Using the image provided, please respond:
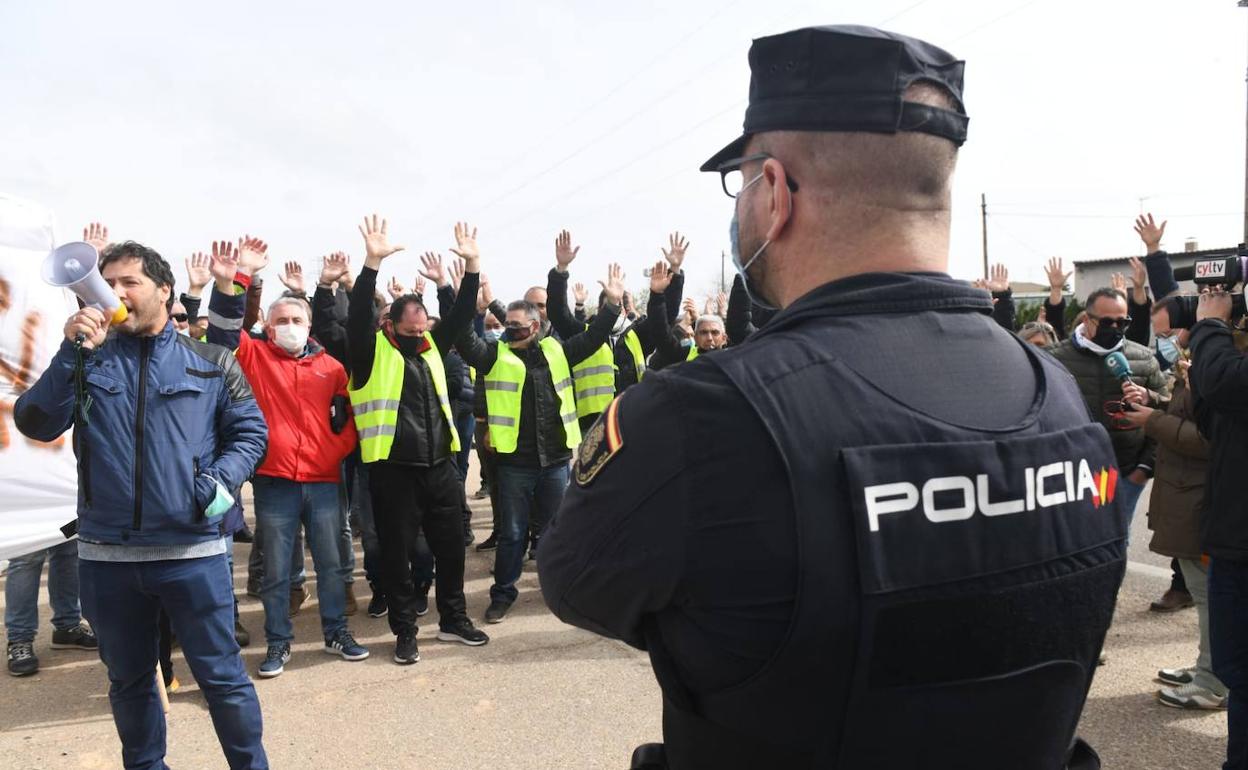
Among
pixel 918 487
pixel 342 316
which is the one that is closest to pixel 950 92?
pixel 918 487

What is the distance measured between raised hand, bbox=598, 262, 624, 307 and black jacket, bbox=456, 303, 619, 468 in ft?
2.74

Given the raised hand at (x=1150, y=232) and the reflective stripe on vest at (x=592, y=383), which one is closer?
the raised hand at (x=1150, y=232)

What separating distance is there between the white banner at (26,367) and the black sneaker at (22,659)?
2.34 feet

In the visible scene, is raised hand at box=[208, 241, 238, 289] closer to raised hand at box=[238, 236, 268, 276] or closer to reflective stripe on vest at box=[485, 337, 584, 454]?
raised hand at box=[238, 236, 268, 276]

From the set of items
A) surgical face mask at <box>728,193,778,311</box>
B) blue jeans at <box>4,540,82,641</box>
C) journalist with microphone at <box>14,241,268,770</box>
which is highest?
surgical face mask at <box>728,193,778,311</box>

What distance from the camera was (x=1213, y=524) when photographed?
10.8 ft

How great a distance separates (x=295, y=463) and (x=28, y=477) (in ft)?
4.63

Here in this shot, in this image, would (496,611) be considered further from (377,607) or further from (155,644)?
(155,644)

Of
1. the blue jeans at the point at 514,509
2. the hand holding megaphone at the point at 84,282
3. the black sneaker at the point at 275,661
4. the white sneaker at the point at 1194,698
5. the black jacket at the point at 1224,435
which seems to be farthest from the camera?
the blue jeans at the point at 514,509

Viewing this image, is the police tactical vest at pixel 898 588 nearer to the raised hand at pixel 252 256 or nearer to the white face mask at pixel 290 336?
the white face mask at pixel 290 336

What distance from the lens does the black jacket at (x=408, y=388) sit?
4.96 meters

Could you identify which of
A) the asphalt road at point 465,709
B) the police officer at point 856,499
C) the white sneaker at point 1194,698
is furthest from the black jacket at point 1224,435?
the police officer at point 856,499

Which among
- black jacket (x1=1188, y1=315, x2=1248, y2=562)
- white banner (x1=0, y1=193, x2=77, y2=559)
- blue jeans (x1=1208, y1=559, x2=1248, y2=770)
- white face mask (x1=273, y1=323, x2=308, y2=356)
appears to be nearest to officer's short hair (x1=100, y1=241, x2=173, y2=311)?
white face mask (x1=273, y1=323, x2=308, y2=356)

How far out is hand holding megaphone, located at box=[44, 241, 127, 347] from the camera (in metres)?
2.98
